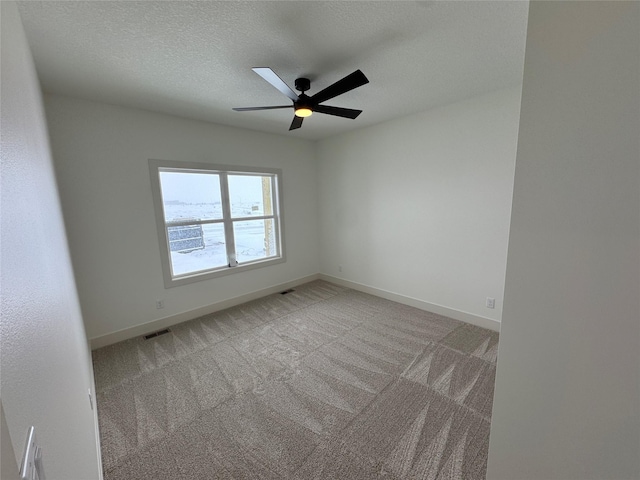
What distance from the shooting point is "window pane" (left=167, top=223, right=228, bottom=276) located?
335 cm

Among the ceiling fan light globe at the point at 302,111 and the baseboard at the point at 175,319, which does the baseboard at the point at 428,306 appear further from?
the ceiling fan light globe at the point at 302,111

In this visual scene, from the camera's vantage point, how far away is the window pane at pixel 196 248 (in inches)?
132

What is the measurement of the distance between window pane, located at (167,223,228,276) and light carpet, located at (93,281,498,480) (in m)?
0.82

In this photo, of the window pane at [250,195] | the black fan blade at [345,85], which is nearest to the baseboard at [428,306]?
the window pane at [250,195]

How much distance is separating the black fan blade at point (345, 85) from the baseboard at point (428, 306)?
9.26 ft

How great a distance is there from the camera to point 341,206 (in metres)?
4.40

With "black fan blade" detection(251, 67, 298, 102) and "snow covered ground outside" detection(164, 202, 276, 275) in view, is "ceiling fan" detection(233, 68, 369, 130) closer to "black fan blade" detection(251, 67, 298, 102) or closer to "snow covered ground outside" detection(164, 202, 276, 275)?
"black fan blade" detection(251, 67, 298, 102)

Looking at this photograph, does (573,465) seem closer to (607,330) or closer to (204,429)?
(607,330)

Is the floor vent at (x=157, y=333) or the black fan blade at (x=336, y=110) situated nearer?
the black fan blade at (x=336, y=110)

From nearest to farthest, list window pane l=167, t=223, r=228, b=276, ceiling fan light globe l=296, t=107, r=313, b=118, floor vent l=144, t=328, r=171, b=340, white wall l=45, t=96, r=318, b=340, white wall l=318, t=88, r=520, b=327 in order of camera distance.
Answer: ceiling fan light globe l=296, t=107, r=313, b=118 → white wall l=45, t=96, r=318, b=340 → white wall l=318, t=88, r=520, b=327 → floor vent l=144, t=328, r=171, b=340 → window pane l=167, t=223, r=228, b=276

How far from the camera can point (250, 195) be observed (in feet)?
13.3

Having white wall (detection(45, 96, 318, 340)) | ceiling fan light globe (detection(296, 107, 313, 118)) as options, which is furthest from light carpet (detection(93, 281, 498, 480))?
ceiling fan light globe (detection(296, 107, 313, 118))

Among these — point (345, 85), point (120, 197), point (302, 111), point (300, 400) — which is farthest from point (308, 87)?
point (300, 400)

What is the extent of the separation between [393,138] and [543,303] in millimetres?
3216
